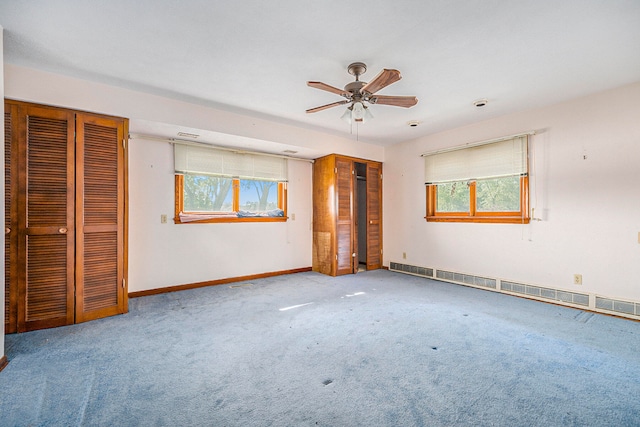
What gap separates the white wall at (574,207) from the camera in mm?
3143

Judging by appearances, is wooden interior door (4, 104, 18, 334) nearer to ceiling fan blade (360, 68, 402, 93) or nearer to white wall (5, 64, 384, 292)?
white wall (5, 64, 384, 292)

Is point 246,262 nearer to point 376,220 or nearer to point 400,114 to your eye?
point 376,220

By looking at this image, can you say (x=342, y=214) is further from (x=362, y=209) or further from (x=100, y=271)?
(x=100, y=271)

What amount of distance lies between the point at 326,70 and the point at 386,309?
8.55 feet

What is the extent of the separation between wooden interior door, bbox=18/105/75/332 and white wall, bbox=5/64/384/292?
0.28m

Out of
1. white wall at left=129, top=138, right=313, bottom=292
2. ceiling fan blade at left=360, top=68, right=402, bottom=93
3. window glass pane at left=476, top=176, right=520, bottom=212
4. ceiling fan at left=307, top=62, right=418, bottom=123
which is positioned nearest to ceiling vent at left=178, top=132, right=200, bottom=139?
white wall at left=129, top=138, right=313, bottom=292

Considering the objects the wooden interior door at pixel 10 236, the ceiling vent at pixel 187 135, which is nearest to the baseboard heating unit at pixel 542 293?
the ceiling vent at pixel 187 135

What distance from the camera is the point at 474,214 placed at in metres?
4.51

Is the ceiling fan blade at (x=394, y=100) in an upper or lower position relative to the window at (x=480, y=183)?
upper

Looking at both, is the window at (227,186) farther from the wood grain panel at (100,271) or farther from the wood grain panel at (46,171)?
the wood grain panel at (46,171)

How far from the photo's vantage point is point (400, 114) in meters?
3.98

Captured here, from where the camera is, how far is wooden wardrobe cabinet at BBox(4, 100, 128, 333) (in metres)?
2.68

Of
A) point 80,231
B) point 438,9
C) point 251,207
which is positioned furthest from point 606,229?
point 80,231

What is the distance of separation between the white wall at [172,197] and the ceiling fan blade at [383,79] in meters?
2.07
